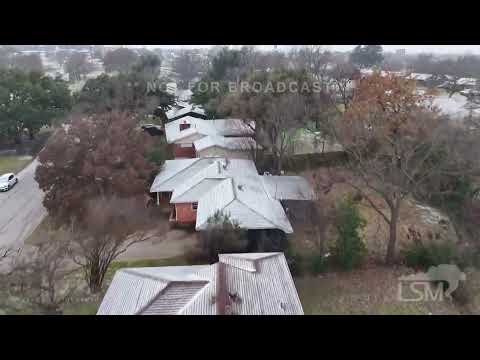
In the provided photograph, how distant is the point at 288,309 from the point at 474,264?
676 cm

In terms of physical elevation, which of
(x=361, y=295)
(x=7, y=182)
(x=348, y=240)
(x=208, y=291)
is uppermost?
(x=208, y=291)

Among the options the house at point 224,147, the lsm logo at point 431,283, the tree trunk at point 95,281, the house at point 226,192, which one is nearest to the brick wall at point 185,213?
the house at point 226,192

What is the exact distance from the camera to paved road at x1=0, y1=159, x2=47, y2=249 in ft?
42.0

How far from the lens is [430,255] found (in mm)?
10758

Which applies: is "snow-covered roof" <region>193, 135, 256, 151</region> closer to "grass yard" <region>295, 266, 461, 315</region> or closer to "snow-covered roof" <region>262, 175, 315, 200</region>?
"snow-covered roof" <region>262, 175, 315, 200</region>

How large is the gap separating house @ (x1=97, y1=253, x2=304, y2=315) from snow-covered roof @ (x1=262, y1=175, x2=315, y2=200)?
523 centimetres

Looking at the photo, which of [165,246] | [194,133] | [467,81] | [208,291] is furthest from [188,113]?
[467,81]

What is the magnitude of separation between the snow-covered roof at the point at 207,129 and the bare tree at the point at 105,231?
739 centimetres

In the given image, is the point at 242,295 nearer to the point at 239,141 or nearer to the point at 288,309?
the point at 288,309

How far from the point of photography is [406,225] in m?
13.5

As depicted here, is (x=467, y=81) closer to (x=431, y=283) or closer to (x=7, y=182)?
(x=431, y=283)

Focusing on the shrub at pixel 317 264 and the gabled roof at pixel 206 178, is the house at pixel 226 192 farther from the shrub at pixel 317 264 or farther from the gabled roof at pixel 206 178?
the shrub at pixel 317 264

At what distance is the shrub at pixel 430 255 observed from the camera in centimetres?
1065

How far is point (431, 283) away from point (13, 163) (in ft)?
64.9
